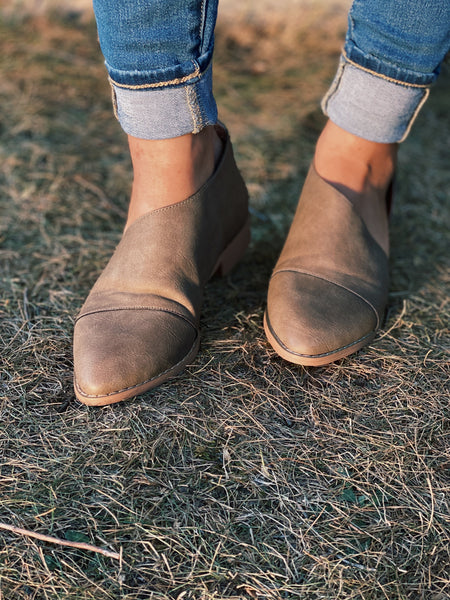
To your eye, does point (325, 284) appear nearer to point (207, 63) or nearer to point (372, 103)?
point (372, 103)

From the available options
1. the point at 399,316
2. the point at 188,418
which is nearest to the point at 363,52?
the point at 399,316

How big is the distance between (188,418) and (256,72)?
2.14 metres

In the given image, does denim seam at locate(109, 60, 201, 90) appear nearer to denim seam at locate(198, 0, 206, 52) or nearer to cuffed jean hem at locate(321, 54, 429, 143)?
denim seam at locate(198, 0, 206, 52)

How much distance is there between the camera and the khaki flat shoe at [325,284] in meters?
1.28

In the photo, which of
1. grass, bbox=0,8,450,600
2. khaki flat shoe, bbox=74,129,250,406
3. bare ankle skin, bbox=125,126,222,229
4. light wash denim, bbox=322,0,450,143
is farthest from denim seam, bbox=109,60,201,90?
grass, bbox=0,8,450,600

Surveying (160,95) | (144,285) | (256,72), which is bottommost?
(256,72)

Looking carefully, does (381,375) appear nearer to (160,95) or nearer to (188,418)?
(188,418)

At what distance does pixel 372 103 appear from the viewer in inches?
51.5

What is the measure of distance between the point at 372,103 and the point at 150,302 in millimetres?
654

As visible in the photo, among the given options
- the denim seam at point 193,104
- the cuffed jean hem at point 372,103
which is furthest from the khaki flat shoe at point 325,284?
the denim seam at point 193,104

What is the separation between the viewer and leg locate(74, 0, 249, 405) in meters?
1.07

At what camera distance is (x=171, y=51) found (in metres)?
1.08

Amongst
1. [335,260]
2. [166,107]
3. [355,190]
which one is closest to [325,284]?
[335,260]

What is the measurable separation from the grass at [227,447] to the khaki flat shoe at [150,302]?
85mm
